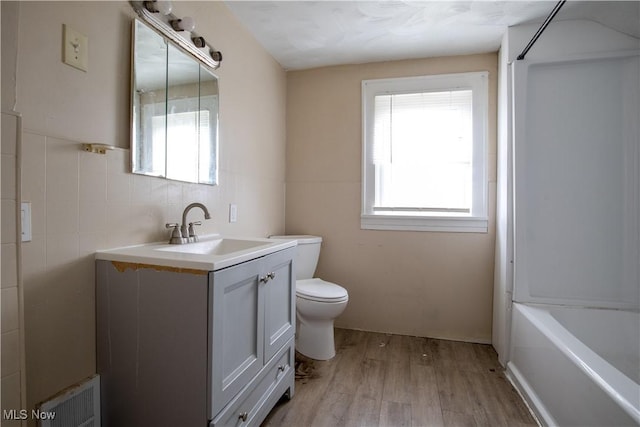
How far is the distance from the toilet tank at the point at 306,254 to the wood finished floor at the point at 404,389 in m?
0.59

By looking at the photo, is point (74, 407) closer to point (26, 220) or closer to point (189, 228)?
point (26, 220)

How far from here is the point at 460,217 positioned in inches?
92.9

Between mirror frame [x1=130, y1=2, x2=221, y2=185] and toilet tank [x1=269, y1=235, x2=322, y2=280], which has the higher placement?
mirror frame [x1=130, y1=2, x2=221, y2=185]

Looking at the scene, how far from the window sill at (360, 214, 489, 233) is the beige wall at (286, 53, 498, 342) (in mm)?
42

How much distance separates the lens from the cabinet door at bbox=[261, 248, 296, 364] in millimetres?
1372

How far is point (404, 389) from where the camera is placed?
1.76 meters

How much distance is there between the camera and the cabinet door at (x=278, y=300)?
4.50ft

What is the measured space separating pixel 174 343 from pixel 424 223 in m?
1.95

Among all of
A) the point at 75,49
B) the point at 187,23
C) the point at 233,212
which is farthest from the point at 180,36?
the point at 233,212

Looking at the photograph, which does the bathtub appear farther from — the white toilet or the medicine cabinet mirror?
the medicine cabinet mirror

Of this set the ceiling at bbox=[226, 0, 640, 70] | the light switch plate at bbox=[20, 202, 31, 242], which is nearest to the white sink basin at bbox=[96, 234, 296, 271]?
the light switch plate at bbox=[20, 202, 31, 242]

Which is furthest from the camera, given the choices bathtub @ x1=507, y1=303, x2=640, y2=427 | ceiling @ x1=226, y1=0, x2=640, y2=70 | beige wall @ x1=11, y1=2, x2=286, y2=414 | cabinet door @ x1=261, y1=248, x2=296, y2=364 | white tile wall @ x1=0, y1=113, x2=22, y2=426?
ceiling @ x1=226, y1=0, x2=640, y2=70

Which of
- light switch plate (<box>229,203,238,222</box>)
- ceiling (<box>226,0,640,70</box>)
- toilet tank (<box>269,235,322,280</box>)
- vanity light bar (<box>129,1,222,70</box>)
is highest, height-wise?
ceiling (<box>226,0,640,70</box>)

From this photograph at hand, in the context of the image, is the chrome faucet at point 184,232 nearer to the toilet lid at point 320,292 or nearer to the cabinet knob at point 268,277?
the cabinet knob at point 268,277
